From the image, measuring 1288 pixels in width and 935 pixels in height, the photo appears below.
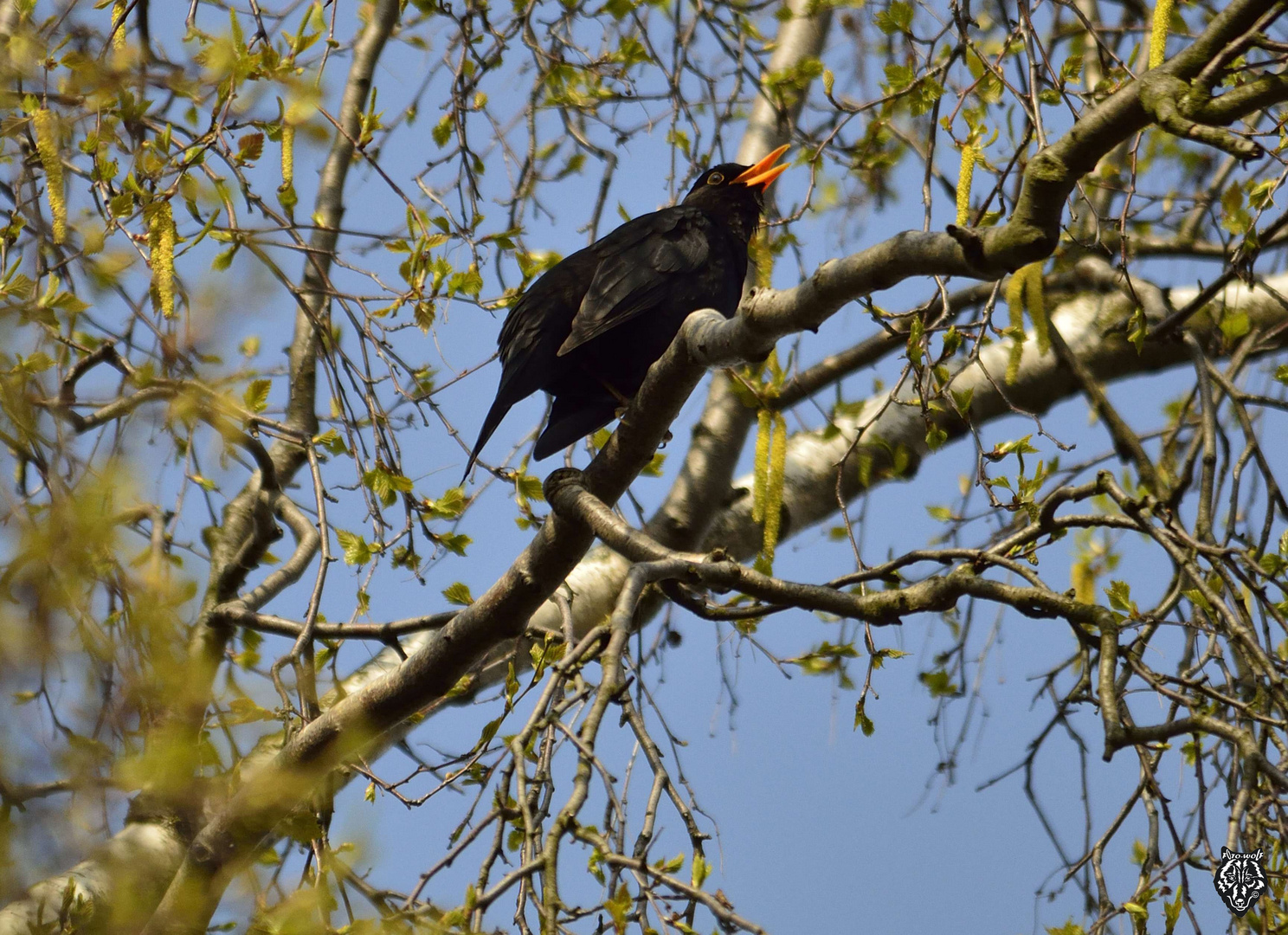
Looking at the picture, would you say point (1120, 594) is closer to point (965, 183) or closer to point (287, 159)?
point (965, 183)

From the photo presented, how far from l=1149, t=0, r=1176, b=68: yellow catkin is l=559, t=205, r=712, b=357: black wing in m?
1.85

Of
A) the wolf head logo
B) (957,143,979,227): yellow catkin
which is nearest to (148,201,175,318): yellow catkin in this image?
(957,143,979,227): yellow catkin

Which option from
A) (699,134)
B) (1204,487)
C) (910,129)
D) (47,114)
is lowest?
(1204,487)

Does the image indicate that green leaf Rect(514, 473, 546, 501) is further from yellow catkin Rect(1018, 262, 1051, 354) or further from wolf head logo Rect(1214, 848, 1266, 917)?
wolf head logo Rect(1214, 848, 1266, 917)

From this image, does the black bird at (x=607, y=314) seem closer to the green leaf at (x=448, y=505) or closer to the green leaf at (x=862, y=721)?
the green leaf at (x=448, y=505)

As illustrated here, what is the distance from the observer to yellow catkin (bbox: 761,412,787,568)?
10.9ft

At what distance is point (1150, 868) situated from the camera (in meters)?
2.70

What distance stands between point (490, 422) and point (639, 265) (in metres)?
0.90

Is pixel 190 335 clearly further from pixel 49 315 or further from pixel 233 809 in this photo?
pixel 233 809

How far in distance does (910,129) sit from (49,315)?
4.31 meters

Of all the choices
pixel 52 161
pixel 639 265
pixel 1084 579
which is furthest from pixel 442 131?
pixel 1084 579

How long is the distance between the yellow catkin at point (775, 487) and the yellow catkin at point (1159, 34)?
1.33 metres

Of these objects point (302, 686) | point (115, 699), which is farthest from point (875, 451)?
point (115, 699)

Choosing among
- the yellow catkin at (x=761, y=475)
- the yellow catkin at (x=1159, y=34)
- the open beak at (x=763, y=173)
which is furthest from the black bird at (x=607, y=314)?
the yellow catkin at (x=1159, y=34)
